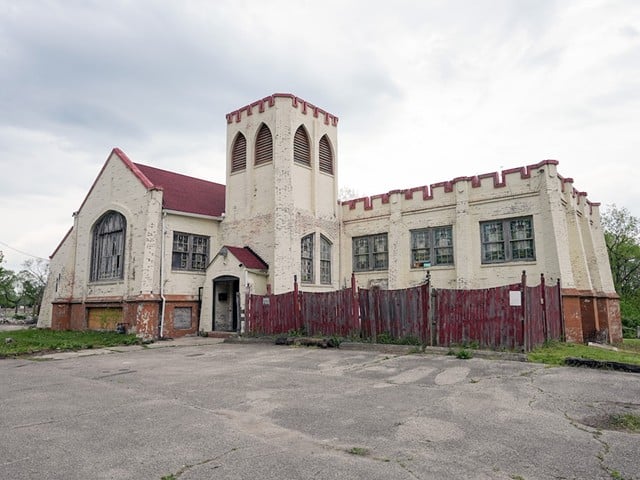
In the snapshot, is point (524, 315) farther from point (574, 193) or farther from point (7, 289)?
point (7, 289)

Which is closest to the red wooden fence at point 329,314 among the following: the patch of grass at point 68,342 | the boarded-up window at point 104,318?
the patch of grass at point 68,342

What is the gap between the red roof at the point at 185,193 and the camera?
21.6m

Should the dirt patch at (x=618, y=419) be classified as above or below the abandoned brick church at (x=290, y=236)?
below

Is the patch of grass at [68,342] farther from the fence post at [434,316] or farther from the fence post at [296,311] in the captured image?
the fence post at [434,316]

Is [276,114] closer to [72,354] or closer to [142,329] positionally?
[142,329]

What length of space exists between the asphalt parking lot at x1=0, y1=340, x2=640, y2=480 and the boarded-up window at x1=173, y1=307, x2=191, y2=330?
9.54 metres

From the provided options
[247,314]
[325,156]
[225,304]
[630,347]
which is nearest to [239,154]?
[325,156]

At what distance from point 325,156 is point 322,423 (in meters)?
18.2

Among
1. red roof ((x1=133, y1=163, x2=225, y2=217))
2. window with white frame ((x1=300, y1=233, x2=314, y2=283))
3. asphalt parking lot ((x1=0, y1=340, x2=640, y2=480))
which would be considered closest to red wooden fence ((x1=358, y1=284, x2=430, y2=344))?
asphalt parking lot ((x1=0, y1=340, x2=640, y2=480))

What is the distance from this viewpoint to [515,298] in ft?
39.0

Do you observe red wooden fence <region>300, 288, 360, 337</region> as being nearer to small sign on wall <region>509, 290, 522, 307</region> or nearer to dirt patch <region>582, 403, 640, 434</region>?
small sign on wall <region>509, 290, 522, 307</region>

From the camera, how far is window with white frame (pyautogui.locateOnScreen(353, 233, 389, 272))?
70.7 ft

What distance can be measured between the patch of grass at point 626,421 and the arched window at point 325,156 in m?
17.9

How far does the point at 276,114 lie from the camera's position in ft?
68.5
